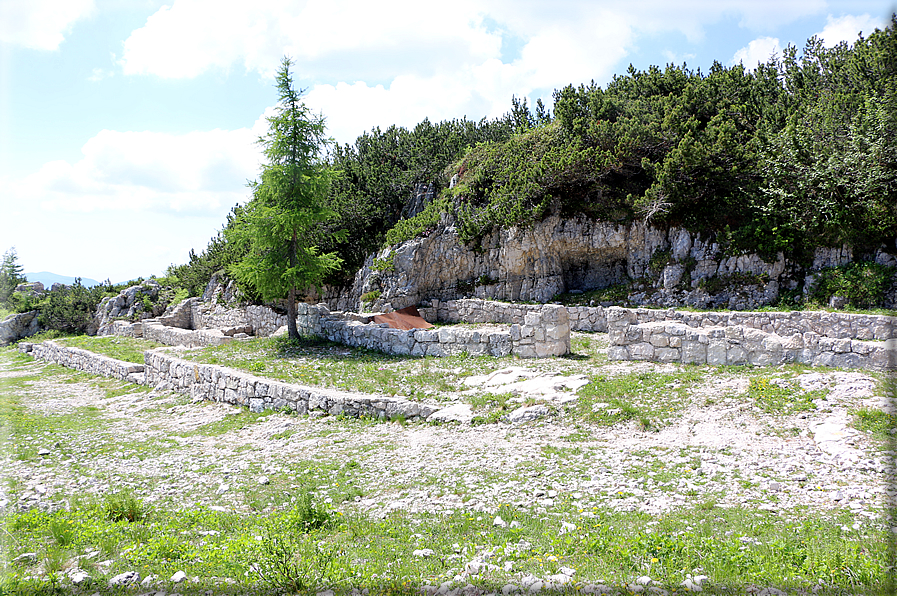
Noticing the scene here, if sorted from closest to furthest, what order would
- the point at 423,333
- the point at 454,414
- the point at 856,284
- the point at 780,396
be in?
the point at 780,396, the point at 454,414, the point at 423,333, the point at 856,284

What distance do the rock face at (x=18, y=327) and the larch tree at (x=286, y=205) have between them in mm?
29089

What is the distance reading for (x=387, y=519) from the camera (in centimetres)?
684

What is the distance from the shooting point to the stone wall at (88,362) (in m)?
20.8

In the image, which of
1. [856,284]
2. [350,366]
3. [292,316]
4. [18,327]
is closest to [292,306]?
[292,316]

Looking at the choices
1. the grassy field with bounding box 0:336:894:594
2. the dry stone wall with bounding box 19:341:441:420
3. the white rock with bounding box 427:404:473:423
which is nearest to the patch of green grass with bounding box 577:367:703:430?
the grassy field with bounding box 0:336:894:594

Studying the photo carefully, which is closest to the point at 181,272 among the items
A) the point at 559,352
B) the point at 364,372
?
the point at 364,372

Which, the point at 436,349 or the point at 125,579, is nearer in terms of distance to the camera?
the point at 125,579

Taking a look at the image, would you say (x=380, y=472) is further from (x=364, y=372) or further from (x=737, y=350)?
(x=737, y=350)

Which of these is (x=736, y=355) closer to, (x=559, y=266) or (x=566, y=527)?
(x=566, y=527)

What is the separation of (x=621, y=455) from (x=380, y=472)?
14.1 ft

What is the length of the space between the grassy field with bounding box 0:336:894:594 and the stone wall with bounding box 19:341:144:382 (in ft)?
23.6

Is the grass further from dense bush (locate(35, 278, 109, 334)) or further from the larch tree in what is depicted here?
dense bush (locate(35, 278, 109, 334))

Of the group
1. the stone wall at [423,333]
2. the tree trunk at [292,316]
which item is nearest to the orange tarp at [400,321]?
the stone wall at [423,333]

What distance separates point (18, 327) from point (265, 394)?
38926mm
